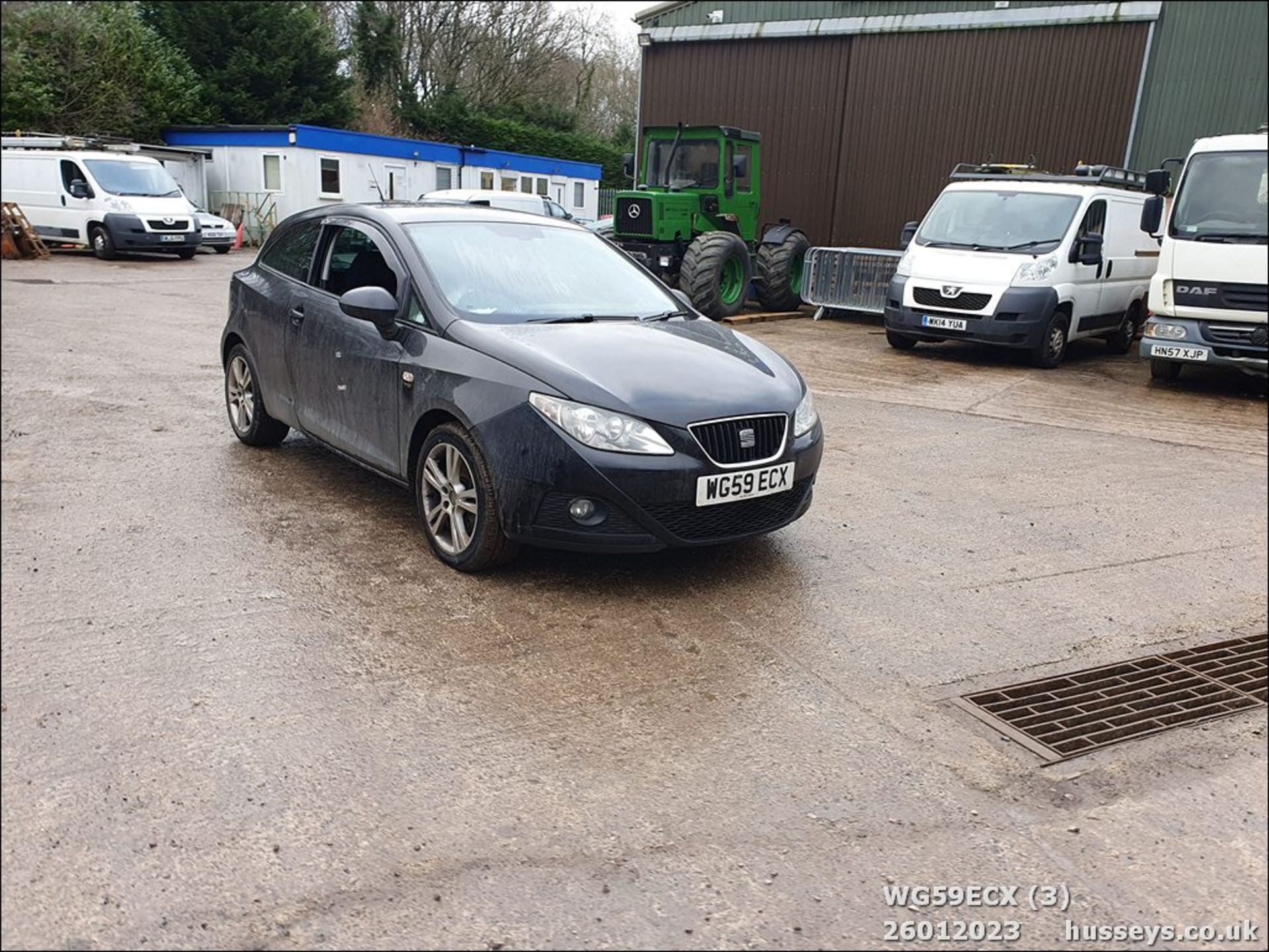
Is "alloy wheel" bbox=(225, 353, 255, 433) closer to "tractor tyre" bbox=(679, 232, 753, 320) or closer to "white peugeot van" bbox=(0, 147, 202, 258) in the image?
"white peugeot van" bbox=(0, 147, 202, 258)

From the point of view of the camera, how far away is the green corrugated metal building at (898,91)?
16.6 meters

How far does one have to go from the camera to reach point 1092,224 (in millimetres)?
12453

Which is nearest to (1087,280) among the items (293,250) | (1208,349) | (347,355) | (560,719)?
(1208,349)

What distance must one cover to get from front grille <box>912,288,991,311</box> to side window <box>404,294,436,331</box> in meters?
8.54

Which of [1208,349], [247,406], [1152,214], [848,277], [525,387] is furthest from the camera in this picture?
Result: [848,277]

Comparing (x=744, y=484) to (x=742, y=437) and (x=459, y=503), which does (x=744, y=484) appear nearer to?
(x=742, y=437)

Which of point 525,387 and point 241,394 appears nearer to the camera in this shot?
point 525,387

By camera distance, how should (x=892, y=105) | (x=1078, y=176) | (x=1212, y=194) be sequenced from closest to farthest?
(x=1212, y=194) < (x=1078, y=176) < (x=892, y=105)

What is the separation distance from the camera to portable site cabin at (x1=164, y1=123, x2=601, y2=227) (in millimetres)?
28625

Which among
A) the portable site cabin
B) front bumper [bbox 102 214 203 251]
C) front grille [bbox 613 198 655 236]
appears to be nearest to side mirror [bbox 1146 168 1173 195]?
front grille [bbox 613 198 655 236]

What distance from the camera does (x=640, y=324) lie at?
520 centimetres

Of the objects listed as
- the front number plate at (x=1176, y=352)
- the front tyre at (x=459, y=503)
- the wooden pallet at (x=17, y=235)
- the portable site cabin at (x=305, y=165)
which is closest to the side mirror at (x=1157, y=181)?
the front number plate at (x=1176, y=352)

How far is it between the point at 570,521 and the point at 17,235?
2640mm

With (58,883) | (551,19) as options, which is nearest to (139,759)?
(58,883)
